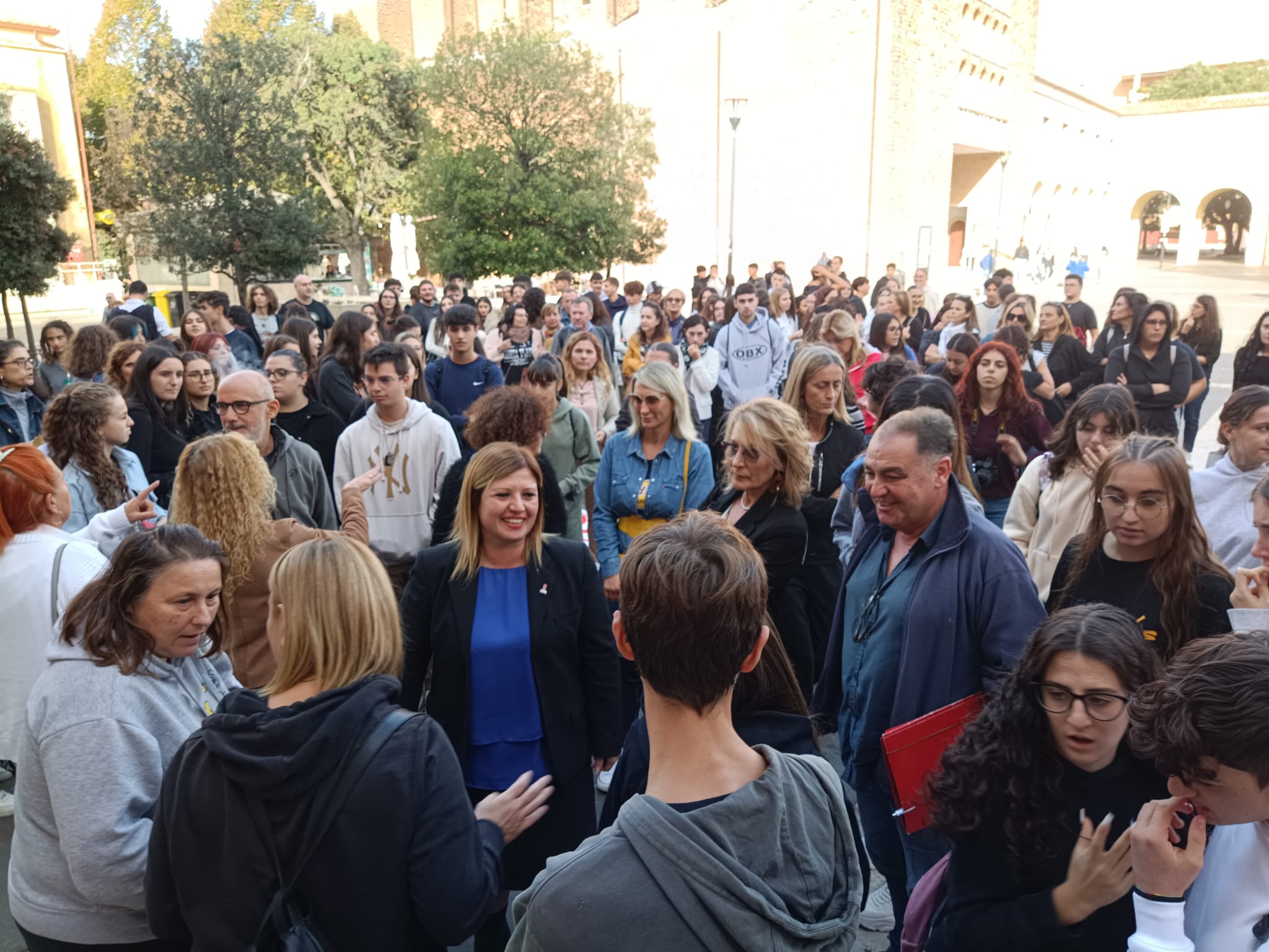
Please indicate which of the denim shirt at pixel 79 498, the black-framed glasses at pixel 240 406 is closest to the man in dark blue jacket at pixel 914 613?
the black-framed glasses at pixel 240 406

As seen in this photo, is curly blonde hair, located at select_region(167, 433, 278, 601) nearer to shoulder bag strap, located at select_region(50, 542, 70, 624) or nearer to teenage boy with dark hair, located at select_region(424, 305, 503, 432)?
shoulder bag strap, located at select_region(50, 542, 70, 624)

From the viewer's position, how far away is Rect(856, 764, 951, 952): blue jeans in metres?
2.81

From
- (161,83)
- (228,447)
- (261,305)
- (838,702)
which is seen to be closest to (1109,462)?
(838,702)

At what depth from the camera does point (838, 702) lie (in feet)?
10.8

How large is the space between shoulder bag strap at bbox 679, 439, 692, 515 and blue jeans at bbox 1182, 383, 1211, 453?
23.1ft

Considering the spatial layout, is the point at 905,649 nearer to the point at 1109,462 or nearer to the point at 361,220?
the point at 1109,462

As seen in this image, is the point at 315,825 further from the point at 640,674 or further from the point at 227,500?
the point at 227,500

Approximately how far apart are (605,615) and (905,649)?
3.34ft

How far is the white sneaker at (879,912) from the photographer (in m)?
3.57

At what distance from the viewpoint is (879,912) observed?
3.62 metres

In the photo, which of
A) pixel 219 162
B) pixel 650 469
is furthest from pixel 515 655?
pixel 219 162

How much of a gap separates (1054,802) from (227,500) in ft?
9.16

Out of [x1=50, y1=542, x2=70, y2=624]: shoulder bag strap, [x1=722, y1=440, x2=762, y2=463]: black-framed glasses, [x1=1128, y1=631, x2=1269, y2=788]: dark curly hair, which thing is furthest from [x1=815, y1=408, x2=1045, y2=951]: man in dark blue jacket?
[x1=50, y1=542, x2=70, y2=624]: shoulder bag strap

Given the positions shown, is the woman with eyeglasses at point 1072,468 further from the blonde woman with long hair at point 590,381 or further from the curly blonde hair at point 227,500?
the blonde woman with long hair at point 590,381
